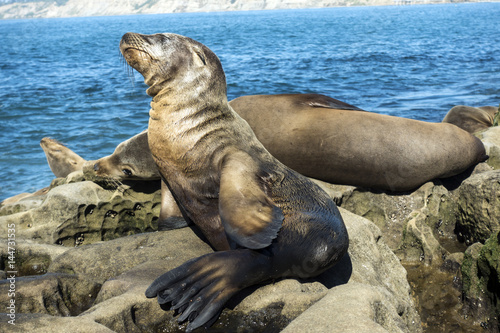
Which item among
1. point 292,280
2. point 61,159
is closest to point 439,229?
point 292,280

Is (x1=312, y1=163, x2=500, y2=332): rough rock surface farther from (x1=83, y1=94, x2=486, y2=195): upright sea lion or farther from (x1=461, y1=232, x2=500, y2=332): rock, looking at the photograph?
(x1=83, y1=94, x2=486, y2=195): upright sea lion

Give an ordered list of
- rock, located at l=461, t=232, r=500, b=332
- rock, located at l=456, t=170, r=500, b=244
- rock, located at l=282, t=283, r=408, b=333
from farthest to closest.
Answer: rock, located at l=456, t=170, r=500, b=244 → rock, located at l=461, t=232, r=500, b=332 → rock, located at l=282, t=283, r=408, b=333

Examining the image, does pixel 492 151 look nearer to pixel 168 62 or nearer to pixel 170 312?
pixel 168 62

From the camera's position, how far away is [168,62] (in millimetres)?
4418

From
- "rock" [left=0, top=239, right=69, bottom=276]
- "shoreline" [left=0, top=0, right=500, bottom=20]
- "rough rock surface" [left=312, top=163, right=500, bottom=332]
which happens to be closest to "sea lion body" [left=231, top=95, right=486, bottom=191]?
"rough rock surface" [left=312, top=163, right=500, bottom=332]

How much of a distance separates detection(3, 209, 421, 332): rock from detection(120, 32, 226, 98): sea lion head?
1246 millimetres

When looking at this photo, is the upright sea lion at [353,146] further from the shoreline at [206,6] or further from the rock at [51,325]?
the shoreline at [206,6]

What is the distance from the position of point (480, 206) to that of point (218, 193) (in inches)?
103

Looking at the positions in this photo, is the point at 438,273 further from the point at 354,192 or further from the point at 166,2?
the point at 166,2

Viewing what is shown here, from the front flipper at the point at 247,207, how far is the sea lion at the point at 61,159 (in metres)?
5.49

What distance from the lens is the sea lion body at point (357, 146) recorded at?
5.59m

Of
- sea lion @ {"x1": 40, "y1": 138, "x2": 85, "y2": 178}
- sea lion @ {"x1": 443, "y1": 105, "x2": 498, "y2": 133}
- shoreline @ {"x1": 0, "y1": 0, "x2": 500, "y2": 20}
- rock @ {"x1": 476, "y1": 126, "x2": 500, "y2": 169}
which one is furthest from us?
shoreline @ {"x1": 0, "y1": 0, "x2": 500, "y2": 20}

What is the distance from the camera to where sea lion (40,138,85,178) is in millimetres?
8578

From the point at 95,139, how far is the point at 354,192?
8.38 metres
